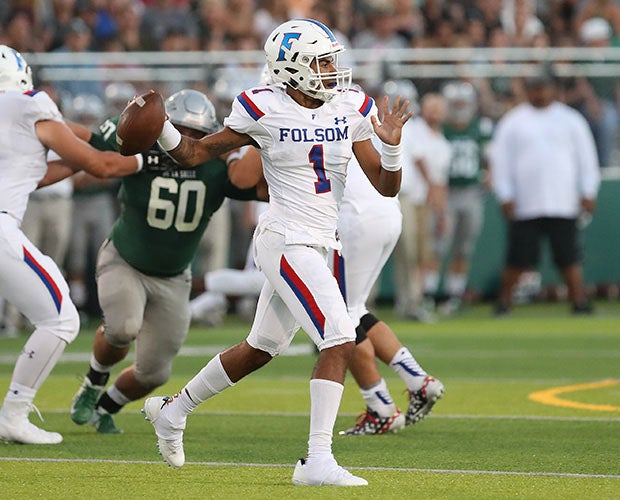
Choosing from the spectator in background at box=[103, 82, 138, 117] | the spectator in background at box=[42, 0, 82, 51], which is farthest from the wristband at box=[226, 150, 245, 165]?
the spectator in background at box=[42, 0, 82, 51]

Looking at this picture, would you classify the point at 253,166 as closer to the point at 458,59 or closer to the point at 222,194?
the point at 222,194

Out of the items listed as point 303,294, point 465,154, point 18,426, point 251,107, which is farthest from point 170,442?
point 465,154

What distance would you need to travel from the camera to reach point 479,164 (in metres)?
15.0

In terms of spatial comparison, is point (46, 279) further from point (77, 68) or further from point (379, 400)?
point (77, 68)

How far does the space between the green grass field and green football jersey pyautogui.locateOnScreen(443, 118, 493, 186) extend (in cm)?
337

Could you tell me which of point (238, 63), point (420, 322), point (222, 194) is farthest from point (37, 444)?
point (238, 63)

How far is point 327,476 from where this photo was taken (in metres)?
5.51

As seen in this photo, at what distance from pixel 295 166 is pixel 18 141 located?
173 cm

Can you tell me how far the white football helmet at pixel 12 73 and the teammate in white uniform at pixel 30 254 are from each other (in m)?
0.02

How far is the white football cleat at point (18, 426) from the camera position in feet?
22.3

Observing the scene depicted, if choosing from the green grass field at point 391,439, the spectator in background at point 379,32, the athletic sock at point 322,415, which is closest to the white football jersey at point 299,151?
the athletic sock at point 322,415

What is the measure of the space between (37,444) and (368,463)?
63.0 inches

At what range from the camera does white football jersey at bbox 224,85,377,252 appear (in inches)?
231

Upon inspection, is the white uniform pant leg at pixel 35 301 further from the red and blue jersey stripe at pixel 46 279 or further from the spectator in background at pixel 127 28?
the spectator in background at pixel 127 28
